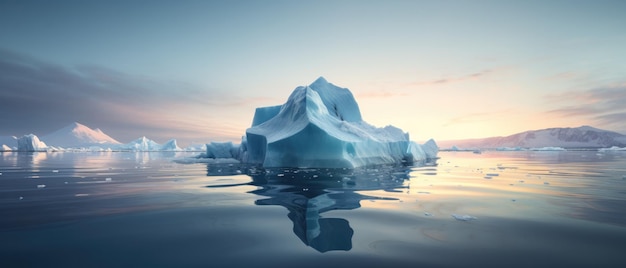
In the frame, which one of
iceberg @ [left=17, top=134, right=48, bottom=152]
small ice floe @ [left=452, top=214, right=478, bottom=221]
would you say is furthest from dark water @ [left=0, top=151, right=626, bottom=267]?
iceberg @ [left=17, top=134, right=48, bottom=152]

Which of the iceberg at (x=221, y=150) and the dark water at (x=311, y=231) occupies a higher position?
the iceberg at (x=221, y=150)

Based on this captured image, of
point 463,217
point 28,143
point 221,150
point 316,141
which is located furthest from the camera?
point 28,143

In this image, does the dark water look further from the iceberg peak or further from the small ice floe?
the iceberg peak

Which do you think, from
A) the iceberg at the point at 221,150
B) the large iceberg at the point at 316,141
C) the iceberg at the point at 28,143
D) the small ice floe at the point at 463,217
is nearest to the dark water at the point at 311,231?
the small ice floe at the point at 463,217

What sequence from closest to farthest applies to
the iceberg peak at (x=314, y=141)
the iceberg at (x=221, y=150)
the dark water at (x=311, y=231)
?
the dark water at (x=311, y=231) < the iceberg peak at (x=314, y=141) < the iceberg at (x=221, y=150)

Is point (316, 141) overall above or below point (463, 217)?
above

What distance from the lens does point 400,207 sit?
13.7ft

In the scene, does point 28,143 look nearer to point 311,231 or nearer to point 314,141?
point 314,141

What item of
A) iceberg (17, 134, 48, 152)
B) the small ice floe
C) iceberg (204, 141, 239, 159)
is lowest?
the small ice floe

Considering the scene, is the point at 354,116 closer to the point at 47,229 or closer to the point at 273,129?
the point at 273,129

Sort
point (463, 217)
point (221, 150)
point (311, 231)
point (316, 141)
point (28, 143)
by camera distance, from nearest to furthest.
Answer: point (311, 231)
point (463, 217)
point (316, 141)
point (221, 150)
point (28, 143)

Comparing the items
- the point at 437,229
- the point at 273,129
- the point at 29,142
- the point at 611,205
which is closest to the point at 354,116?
the point at 273,129

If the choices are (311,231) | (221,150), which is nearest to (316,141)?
(311,231)

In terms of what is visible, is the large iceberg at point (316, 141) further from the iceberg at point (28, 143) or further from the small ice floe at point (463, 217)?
the iceberg at point (28, 143)
